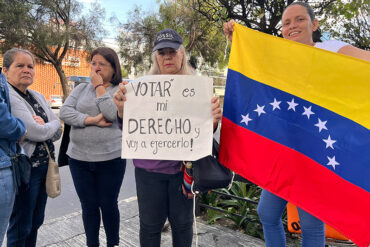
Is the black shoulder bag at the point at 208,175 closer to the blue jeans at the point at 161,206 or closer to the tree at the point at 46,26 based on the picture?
the blue jeans at the point at 161,206

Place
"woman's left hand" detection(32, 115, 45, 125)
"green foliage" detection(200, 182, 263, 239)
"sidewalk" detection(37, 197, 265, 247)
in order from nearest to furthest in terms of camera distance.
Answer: "woman's left hand" detection(32, 115, 45, 125) < "sidewalk" detection(37, 197, 265, 247) < "green foliage" detection(200, 182, 263, 239)

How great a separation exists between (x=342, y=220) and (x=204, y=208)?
8.08 feet

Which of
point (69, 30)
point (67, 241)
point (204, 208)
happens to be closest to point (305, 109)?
point (204, 208)

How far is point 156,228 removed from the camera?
2217 millimetres

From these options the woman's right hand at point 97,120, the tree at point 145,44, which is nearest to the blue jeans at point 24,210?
the woman's right hand at point 97,120

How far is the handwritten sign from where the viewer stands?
2.01 metres

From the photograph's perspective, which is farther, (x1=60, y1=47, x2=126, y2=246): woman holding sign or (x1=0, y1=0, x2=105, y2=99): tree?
(x1=0, y1=0, x2=105, y2=99): tree

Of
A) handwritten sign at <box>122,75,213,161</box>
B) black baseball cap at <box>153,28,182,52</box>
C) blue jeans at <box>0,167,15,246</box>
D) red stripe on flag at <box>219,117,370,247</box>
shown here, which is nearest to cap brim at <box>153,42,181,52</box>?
black baseball cap at <box>153,28,182,52</box>

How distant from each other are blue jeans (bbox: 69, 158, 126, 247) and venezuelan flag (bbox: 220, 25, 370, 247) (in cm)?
108

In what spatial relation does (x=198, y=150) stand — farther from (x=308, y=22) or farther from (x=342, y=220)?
(x=308, y=22)

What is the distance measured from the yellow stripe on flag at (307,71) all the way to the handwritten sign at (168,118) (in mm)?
388

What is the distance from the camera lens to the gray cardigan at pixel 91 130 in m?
2.57

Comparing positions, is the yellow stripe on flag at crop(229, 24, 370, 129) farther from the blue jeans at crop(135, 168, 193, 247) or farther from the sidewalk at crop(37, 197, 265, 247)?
the sidewalk at crop(37, 197, 265, 247)

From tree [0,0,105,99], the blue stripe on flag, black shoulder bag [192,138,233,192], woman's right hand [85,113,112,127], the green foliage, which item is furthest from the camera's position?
tree [0,0,105,99]
